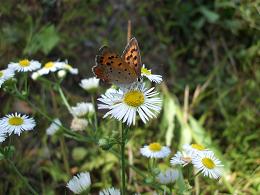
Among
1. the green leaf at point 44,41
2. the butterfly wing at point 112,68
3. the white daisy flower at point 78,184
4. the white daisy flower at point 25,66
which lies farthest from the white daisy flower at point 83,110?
the green leaf at point 44,41

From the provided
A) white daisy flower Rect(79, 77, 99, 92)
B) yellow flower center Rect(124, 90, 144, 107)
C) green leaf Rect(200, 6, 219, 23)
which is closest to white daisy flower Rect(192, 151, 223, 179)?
yellow flower center Rect(124, 90, 144, 107)

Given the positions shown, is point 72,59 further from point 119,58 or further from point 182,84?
point 119,58

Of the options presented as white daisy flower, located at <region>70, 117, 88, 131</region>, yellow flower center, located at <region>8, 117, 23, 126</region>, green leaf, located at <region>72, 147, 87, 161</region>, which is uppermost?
green leaf, located at <region>72, 147, 87, 161</region>

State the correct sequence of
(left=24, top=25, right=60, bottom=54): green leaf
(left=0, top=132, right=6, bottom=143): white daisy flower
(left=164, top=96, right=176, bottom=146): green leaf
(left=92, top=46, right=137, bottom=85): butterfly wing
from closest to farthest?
(left=92, top=46, right=137, bottom=85): butterfly wing
(left=0, top=132, right=6, bottom=143): white daisy flower
(left=164, top=96, right=176, bottom=146): green leaf
(left=24, top=25, right=60, bottom=54): green leaf

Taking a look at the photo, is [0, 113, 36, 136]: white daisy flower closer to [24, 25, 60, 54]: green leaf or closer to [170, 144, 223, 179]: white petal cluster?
[170, 144, 223, 179]: white petal cluster

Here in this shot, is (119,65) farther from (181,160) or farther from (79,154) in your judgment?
(79,154)

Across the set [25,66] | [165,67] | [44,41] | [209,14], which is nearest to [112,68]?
[25,66]
